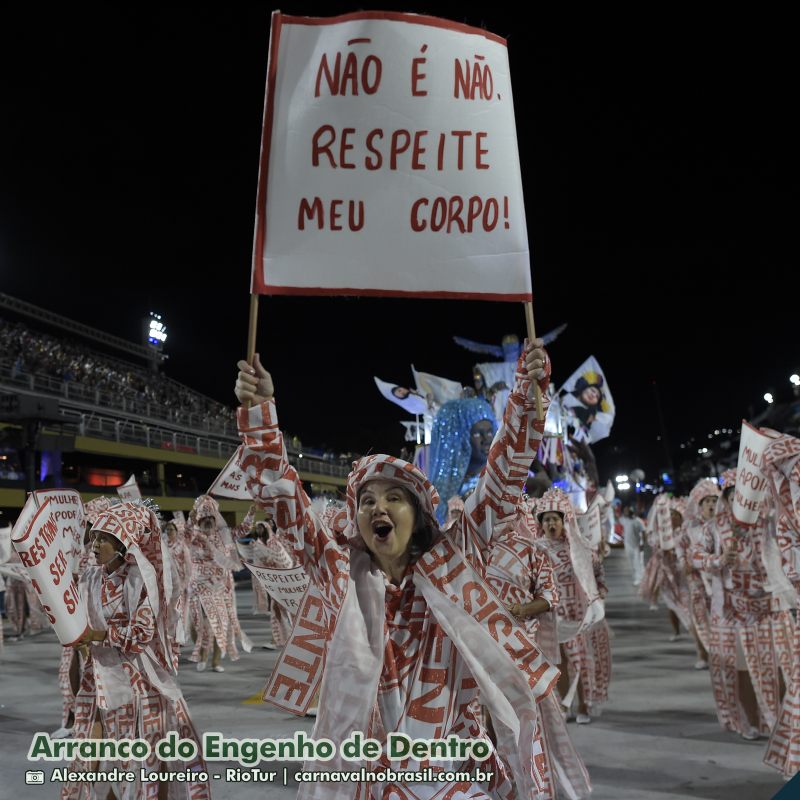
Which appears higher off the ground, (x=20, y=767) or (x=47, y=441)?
(x=47, y=441)

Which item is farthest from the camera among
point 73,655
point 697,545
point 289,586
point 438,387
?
point 438,387

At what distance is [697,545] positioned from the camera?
803 cm

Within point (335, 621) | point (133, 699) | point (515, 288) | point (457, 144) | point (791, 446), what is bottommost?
point (133, 699)

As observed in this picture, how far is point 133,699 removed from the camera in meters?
4.43

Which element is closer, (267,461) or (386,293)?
(267,461)

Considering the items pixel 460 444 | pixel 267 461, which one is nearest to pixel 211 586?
pixel 267 461

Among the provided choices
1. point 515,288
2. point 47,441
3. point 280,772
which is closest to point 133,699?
point 280,772

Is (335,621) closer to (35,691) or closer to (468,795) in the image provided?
(468,795)

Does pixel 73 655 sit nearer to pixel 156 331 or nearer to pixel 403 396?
pixel 403 396

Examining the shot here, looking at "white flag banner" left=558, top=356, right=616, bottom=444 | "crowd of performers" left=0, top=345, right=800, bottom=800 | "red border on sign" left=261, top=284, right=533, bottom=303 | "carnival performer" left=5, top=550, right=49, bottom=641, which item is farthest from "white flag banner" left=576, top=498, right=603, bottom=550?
"white flag banner" left=558, top=356, right=616, bottom=444

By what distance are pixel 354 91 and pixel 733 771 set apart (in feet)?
16.9

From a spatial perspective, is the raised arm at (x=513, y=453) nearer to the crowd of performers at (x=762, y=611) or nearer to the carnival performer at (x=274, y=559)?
the crowd of performers at (x=762, y=611)

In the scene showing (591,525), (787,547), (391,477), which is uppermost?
(391,477)

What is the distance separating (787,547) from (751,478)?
2.24 ft
